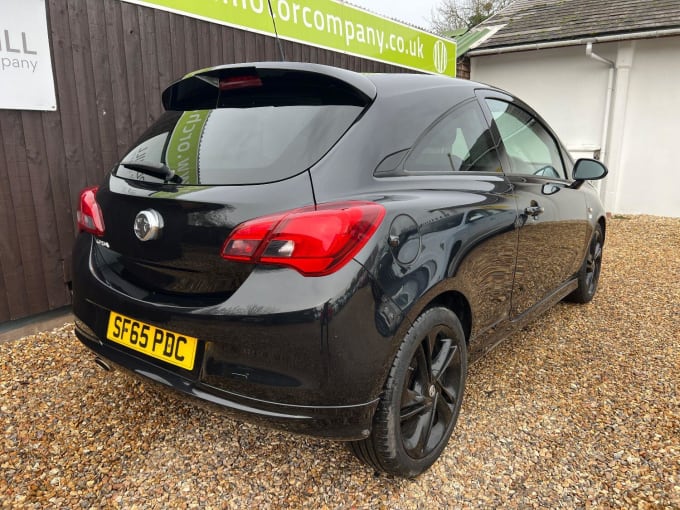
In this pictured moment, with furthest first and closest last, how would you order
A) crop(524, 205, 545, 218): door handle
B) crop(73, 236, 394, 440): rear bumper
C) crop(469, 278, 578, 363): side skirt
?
crop(524, 205, 545, 218): door handle, crop(469, 278, 578, 363): side skirt, crop(73, 236, 394, 440): rear bumper

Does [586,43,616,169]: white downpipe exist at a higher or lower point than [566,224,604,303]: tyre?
higher

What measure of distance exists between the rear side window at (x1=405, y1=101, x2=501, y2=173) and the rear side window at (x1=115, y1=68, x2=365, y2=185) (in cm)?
38

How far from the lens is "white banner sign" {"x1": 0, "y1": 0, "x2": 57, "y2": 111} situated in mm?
3320

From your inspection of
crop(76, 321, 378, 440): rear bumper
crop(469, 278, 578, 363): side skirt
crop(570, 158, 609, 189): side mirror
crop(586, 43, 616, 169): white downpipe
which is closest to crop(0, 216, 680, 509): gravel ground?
crop(469, 278, 578, 363): side skirt

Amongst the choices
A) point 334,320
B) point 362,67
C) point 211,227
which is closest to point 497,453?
point 334,320

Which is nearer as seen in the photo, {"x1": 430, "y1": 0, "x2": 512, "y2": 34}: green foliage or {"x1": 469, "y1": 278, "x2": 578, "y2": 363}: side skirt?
{"x1": 469, "y1": 278, "x2": 578, "y2": 363}: side skirt

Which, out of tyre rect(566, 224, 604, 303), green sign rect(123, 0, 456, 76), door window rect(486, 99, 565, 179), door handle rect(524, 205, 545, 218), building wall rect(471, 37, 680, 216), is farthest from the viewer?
building wall rect(471, 37, 680, 216)

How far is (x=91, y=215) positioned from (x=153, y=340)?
2.41 feet

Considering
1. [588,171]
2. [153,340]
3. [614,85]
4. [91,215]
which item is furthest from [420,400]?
[614,85]

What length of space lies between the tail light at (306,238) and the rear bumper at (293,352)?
0.04 m

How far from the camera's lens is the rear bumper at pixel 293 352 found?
160 centimetres

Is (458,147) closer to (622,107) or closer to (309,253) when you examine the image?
(309,253)

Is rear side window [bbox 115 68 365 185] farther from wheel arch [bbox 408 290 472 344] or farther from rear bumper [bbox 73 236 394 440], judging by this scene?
wheel arch [bbox 408 290 472 344]

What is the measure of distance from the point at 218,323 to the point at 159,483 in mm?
908
